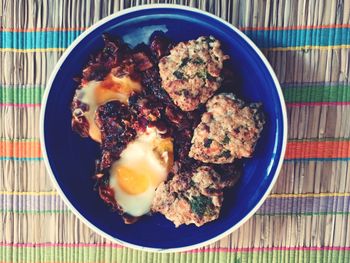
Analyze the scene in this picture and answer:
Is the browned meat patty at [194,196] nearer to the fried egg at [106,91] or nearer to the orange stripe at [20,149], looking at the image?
the fried egg at [106,91]

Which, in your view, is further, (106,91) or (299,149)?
(299,149)

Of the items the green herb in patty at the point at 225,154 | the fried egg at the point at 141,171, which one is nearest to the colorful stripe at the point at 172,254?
the fried egg at the point at 141,171

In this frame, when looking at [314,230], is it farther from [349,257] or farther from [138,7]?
[138,7]

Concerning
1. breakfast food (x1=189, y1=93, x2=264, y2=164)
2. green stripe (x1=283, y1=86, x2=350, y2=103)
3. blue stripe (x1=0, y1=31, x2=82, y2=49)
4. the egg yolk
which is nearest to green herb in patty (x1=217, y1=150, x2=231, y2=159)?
breakfast food (x1=189, y1=93, x2=264, y2=164)

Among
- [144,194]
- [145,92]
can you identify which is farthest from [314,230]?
[145,92]

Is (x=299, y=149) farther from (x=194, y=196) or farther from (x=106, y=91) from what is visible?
(x=106, y=91)

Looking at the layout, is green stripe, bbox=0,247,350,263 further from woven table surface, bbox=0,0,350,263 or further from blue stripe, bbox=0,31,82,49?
blue stripe, bbox=0,31,82,49

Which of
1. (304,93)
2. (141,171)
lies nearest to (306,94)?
(304,93)
